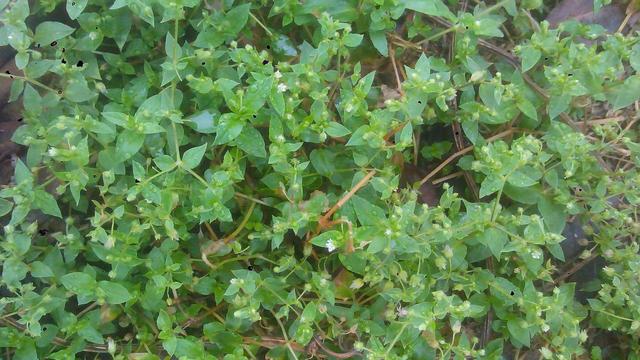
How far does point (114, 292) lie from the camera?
2.23m

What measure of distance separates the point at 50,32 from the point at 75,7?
8.2 inches

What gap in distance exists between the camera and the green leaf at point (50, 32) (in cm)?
237

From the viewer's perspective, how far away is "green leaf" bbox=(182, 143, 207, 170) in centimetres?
216

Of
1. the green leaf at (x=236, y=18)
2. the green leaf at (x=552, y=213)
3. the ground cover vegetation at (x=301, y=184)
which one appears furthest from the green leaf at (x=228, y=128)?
→ the green leaf at (x=552, y=213)

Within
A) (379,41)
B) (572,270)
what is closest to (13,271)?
(379,41)

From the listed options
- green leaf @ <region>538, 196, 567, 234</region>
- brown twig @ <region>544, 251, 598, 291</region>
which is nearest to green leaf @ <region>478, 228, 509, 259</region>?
green leaf @ <region>538, 196, 567, 234</region>

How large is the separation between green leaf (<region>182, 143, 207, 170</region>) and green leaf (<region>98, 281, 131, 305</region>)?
48 centimetres

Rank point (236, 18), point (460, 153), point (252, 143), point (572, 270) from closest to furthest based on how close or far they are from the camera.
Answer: point (252, 143), point (236, 18), point (460, 153), point (572, 270)

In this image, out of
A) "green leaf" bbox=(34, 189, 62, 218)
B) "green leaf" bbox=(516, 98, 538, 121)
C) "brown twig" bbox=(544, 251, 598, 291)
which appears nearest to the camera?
"green leaf" bbox=(34, 189, 62, 218)

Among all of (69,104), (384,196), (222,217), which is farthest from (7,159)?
(384,196)

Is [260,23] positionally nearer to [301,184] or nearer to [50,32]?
[301,184]

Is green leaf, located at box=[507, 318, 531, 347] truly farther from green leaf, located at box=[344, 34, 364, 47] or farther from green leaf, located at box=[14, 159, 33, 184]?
green leaf, located at box=[14, 159, 33, 184]

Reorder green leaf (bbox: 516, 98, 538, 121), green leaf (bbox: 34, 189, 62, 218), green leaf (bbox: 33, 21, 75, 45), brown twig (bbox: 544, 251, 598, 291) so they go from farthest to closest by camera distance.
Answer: brown twig (bbox: 544, 251, 598, 291) → green leaf (bbox: 516, 98, 538, 121) → green leaf (bbox: 33, 21, 75, 45) → green leaf (bbox: 34, 189, 62, 218)

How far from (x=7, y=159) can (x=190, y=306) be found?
3.34ft
